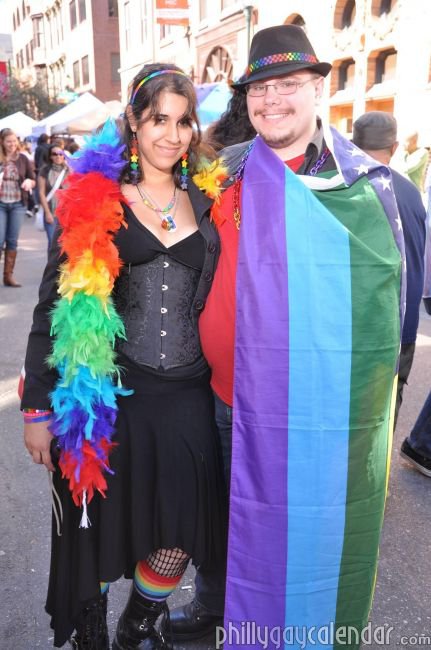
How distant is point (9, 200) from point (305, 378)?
21.8ft

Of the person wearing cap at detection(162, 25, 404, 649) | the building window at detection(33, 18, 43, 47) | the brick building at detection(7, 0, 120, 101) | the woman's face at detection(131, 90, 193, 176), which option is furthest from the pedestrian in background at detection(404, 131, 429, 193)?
the building window at detection(33, 18, 43, 47)

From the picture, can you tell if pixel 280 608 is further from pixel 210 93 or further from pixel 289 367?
pixel 210 93

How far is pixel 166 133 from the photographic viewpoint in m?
1.78

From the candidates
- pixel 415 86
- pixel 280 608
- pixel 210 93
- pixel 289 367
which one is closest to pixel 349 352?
pixel 289 367

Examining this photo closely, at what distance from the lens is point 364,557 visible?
1.86 meters

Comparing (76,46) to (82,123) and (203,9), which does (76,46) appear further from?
(82,123)

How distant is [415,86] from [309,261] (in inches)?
515

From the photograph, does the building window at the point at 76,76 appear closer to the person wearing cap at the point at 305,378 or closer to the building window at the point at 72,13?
the building window at the point at 72,13

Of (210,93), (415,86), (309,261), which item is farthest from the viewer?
(415,86)

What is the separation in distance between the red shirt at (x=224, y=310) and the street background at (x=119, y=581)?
1130mm

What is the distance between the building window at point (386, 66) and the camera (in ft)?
47.0

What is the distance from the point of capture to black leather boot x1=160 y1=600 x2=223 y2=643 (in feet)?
7.40

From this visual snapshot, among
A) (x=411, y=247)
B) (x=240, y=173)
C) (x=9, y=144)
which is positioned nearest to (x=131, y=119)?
(x=240, y=173)

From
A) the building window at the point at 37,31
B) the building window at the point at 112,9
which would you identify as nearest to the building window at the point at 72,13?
the building window at the point at 112,9
